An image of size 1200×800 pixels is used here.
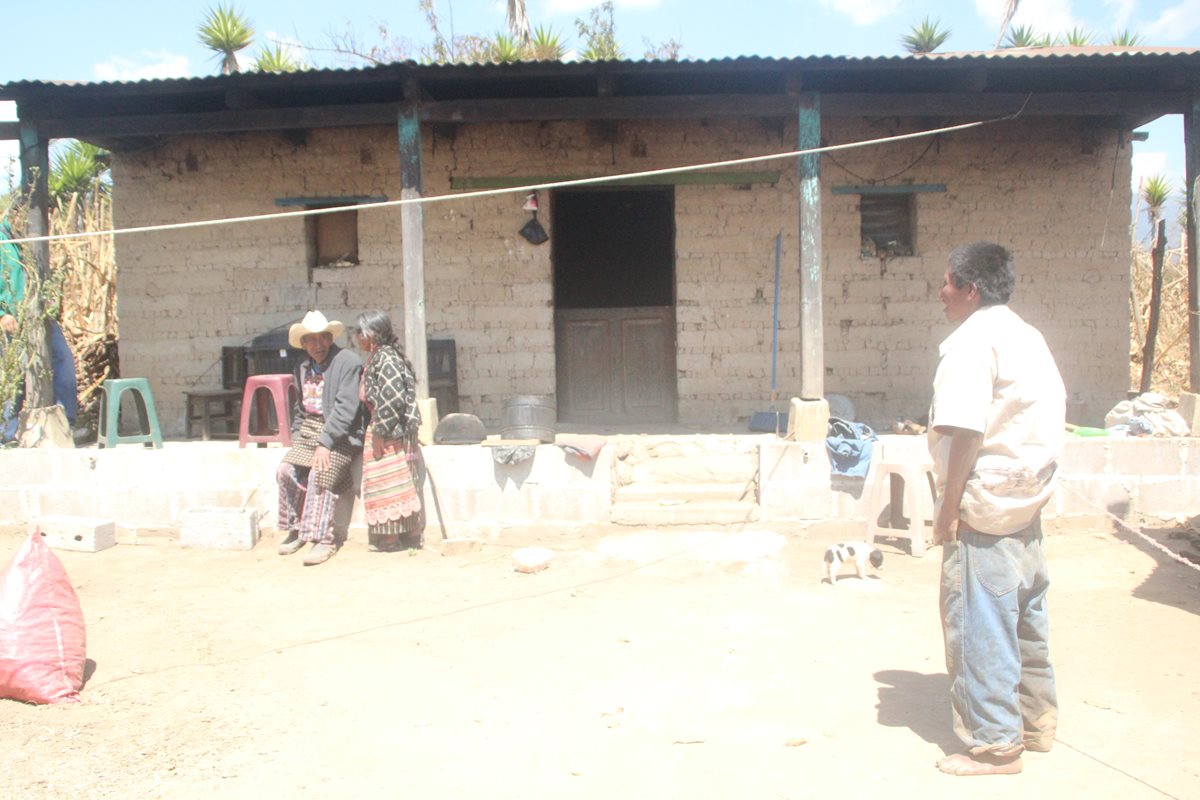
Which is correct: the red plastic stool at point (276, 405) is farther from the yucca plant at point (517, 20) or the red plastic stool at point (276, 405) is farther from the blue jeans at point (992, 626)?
the yucca plant at point (517, 20)

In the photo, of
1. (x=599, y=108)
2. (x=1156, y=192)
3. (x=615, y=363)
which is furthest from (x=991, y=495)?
(x=1156, y=192)

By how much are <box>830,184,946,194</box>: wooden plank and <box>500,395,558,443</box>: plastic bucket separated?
162 inches

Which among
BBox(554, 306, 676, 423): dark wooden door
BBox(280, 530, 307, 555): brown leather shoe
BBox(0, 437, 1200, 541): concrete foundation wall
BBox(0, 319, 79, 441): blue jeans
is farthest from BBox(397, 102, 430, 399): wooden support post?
BBox(0, 319, 79, 441): blue jeans

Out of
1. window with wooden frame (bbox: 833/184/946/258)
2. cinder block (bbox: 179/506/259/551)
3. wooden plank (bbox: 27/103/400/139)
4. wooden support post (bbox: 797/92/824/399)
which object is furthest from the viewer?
window with wooden frame (bbox: 833/184/946/258)

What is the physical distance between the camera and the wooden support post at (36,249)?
7.29m

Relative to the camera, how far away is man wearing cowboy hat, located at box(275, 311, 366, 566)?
597cm

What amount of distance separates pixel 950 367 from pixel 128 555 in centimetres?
561

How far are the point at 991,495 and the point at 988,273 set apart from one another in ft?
2.35

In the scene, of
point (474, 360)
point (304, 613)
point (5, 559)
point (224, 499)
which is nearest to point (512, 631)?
point (304, 613)

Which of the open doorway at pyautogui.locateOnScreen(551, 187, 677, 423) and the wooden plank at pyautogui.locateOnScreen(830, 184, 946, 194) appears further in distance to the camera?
the open doorway at pyautogui.locateOnScreen(551, 187, 677, 423)

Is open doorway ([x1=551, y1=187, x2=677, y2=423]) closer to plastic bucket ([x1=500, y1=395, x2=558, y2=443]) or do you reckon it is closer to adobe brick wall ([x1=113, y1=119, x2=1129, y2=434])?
adobe brick wall ([x1=113, y1=119, x2=1129, y2=434])

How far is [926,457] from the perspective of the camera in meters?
6.31

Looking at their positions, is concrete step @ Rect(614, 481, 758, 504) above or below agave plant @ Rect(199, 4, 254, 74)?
below

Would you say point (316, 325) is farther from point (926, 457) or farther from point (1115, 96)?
point (1115, 96)
